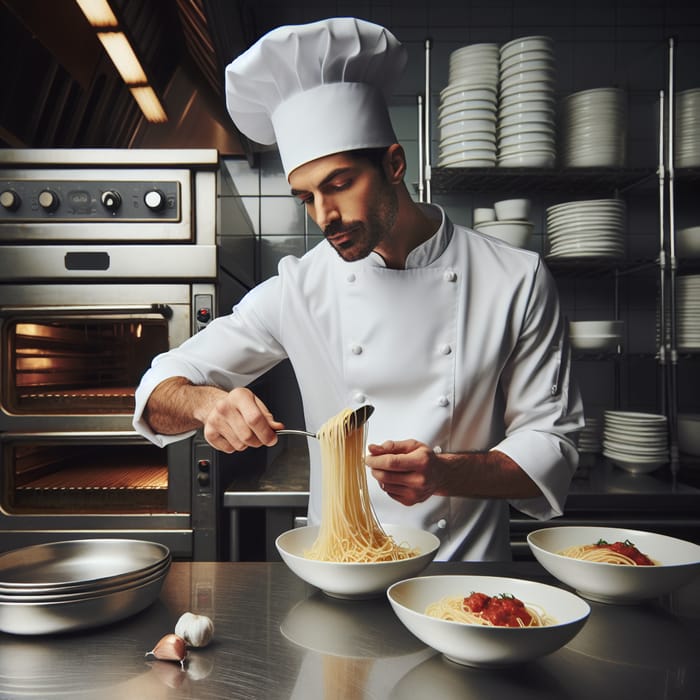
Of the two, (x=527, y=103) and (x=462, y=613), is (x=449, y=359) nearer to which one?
(x=462, y=613)

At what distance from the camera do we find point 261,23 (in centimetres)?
321

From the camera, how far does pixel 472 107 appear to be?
260 centimetres

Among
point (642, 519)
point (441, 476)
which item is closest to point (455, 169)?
point (642, 519)

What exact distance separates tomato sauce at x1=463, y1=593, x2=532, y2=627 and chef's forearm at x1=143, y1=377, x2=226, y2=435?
78 centimetres

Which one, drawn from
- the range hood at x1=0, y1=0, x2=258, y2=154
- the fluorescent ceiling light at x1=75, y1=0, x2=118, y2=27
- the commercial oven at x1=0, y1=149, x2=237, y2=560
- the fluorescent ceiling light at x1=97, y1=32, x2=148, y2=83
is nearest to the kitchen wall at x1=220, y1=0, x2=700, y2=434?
the range hood at x1=0, y1=0, x2=258, y2=154

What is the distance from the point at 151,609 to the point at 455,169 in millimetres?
2106

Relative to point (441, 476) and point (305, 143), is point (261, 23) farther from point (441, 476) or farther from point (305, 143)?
point (441, 476)

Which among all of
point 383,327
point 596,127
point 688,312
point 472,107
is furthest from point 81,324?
point 688,312

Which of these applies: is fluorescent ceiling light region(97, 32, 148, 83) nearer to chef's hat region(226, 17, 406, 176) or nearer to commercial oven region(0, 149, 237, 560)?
commercial oven region(0, 149, 237, 560)

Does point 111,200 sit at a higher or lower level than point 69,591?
higher

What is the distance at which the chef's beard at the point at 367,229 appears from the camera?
145cm

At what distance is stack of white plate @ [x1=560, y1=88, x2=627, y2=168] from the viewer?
268 cm

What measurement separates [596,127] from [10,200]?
2303 mm

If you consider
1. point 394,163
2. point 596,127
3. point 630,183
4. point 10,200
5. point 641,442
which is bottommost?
point 641,442
